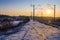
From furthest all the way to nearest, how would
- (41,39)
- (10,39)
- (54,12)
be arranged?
(54,12) → (41,39) → (10,39)

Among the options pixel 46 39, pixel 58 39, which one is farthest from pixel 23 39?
pixel 58 39

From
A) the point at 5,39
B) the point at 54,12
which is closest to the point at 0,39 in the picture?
the point at 5,39

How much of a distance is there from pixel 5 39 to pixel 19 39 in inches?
21.7

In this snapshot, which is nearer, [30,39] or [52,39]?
[30,39]

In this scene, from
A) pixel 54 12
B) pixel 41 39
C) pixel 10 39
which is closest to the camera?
pixel 10 39

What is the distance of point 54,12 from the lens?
122ft

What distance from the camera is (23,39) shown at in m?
5.98

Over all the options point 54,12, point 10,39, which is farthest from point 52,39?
point 54,12

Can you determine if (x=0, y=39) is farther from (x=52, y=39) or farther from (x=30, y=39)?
(x=52, y=39)

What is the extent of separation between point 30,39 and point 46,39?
2.61ft

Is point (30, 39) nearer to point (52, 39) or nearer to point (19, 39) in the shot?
point (19, 39)

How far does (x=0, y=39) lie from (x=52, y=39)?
2.22 metres

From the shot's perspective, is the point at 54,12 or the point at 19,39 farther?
the point at 54,12

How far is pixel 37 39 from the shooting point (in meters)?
6.20
